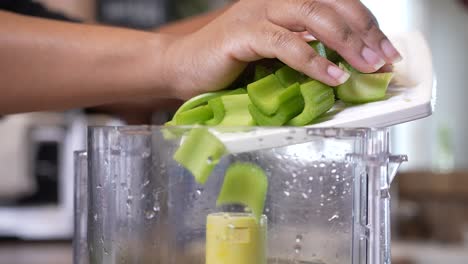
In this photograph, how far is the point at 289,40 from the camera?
621 millimetres

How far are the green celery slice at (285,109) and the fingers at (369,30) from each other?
68 mm

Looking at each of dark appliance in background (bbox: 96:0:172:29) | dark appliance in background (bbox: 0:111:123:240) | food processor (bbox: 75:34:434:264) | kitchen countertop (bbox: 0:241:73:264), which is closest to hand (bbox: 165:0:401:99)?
food processor (bbox: 75:34:434:264)

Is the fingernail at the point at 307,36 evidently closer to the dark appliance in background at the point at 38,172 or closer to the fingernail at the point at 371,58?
the fingernail at the point at 371,58

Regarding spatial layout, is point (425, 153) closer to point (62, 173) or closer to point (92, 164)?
point (62, 173)

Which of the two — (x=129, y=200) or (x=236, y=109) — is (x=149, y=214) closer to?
(x=129, y=200)

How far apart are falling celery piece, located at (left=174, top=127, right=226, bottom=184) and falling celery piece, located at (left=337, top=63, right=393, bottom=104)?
0.49 feet

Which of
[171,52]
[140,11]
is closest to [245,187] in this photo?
[171,52]

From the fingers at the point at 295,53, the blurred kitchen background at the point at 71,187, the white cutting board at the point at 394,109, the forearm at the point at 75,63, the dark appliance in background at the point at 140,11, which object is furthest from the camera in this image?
the dark appliance in background at the point at 140,11

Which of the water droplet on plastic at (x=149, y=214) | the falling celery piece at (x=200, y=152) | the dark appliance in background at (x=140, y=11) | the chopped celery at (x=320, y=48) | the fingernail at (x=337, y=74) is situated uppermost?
the dark appliance in background at (x=140, y=11)

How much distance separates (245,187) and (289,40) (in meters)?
0.16

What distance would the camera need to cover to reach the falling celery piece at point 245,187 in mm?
509

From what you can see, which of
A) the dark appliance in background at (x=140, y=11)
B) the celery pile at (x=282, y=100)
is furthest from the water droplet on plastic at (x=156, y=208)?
the dark appliance in background at (x=140, y=11)

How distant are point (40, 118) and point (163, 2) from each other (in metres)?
0.84

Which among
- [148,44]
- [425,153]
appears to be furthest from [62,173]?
[425,153]
